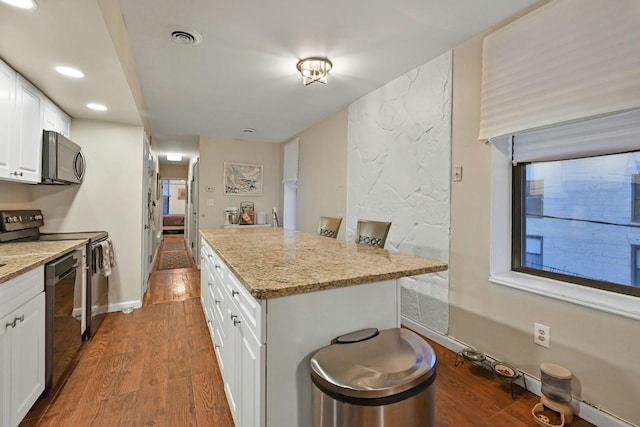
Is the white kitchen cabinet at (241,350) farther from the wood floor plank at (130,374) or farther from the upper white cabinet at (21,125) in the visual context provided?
the upper white cabinet at (21,125)

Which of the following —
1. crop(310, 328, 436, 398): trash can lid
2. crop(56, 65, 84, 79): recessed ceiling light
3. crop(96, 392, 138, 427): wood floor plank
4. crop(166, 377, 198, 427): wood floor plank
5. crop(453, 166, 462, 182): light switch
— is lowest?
crop(96, 392, 138, 427): wood floor plank

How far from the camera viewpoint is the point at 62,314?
72.2 inches

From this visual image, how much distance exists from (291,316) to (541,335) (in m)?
1.66

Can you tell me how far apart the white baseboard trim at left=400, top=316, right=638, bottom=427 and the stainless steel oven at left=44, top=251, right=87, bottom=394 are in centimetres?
266

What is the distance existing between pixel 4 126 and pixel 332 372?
253cm

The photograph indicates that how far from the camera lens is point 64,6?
1.35 m

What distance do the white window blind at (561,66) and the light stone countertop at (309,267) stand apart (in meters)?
1.16

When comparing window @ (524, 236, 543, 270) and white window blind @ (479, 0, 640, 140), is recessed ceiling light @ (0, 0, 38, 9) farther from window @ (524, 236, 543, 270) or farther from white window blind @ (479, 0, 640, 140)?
window @ (524, 236, 543, 270)

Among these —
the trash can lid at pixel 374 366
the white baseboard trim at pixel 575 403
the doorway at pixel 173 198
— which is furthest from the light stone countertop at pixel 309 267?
the doorway at pixel 173 198

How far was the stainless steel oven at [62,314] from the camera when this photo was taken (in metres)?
1.70

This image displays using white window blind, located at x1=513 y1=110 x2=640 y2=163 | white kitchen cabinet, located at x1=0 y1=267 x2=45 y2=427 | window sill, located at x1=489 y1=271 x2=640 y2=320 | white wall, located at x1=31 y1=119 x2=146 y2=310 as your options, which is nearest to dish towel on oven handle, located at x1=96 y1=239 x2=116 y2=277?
white wall, located at x1=31 y1=119 x2=146 y2=310

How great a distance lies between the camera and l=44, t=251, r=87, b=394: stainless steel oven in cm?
170

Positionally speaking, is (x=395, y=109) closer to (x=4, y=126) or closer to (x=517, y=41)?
(x=517, y=41)

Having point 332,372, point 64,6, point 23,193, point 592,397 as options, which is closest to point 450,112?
point 592,397
